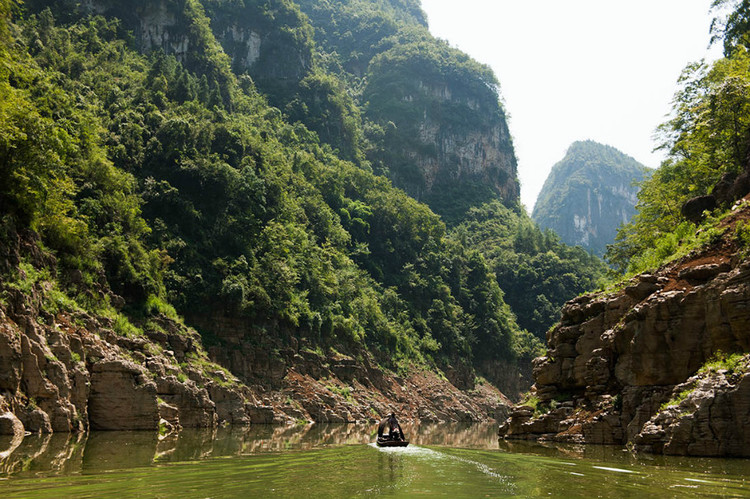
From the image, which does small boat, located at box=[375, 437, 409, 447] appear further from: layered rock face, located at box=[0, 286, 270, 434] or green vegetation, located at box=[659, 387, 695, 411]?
layered rock face, located at box=[0, 286, 270, 434]

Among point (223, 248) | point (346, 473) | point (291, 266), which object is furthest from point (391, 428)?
point (291, 266)

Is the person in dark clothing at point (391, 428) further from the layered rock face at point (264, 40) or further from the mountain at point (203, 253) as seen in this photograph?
the layered rock face at point (264, 40)

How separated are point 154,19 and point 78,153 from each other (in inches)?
1787

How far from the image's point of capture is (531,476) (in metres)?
11.3

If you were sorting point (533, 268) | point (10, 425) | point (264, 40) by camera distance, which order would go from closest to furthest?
point (10, 425), point (533, 268), point (264, 40)

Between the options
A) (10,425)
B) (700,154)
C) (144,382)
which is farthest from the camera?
(700,154)

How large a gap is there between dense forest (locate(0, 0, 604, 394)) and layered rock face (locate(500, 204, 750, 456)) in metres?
20.3

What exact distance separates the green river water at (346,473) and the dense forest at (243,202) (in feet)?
35.1

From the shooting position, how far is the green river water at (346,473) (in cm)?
901

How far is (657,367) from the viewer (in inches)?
691

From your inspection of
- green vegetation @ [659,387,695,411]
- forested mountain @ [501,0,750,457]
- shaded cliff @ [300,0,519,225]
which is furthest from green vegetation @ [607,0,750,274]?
shaded cliff @ [300,0,519,225]

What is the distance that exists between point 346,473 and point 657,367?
1080cm

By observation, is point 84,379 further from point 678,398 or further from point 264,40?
point 264,40

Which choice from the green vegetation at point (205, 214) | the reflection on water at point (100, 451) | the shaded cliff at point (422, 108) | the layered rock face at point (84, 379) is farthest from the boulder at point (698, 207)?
the shaded cliff at point (422, 108)
